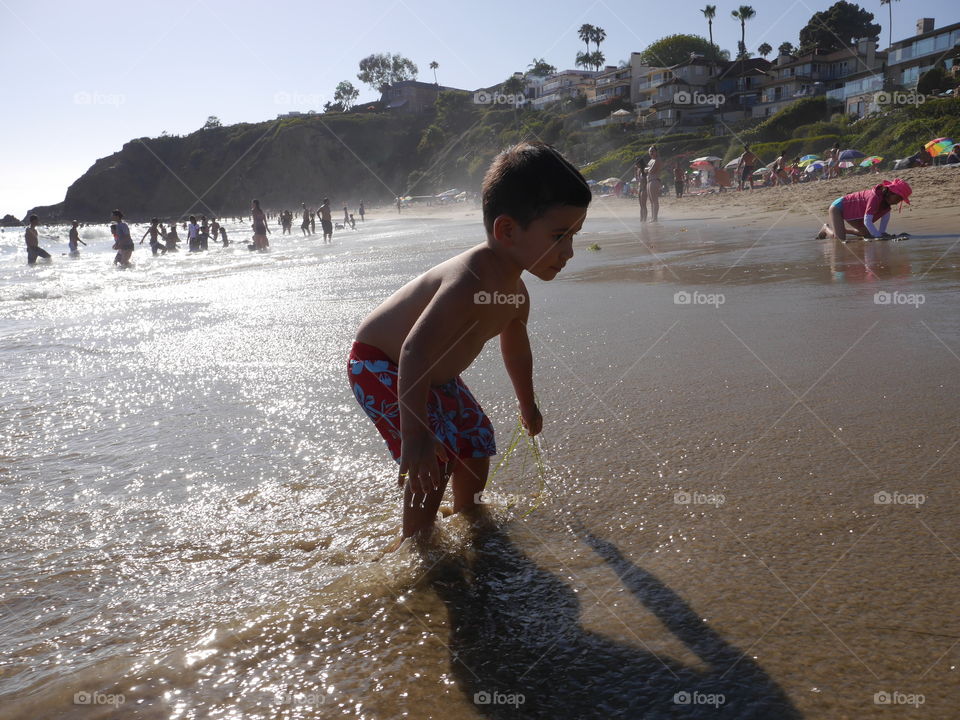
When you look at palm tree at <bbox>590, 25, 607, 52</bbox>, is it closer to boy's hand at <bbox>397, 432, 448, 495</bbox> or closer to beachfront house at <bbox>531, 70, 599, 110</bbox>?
beachfront house at <bbox>531, 70, 599, 110</bbox>

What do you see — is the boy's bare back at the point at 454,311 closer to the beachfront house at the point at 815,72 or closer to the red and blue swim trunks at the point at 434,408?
the red and blue swim trunks at the point at 434,408

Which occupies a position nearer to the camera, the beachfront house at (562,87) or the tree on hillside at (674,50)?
the tree on hillside at (674,50)

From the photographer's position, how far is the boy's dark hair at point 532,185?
2.10 m

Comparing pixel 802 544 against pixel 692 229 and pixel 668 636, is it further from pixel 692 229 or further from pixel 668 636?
pixel 692 229

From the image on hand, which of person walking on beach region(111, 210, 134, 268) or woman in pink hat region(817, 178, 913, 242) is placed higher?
person walking on beach region(111, 210, 134, 268)

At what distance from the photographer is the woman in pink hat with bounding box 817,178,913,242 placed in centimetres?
1018

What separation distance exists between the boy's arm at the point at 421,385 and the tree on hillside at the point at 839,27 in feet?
302

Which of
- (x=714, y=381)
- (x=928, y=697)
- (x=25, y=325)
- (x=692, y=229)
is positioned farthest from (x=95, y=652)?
(x=692, y=229)

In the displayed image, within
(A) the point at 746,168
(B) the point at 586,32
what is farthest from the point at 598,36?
(A) the point at 746,168

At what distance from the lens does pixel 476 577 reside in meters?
2.11

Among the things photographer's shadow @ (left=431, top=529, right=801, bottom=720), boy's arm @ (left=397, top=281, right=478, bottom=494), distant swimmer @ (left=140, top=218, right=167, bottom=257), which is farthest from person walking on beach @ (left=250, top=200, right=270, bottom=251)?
photographer's shadow @ (left=431, top=529, right=801, bottom=720)

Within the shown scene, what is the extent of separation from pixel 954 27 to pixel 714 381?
231 ft

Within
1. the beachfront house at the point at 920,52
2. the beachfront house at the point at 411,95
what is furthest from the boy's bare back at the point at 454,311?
the beachfront house at the point at 411,95

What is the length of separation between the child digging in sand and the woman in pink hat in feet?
32.1
